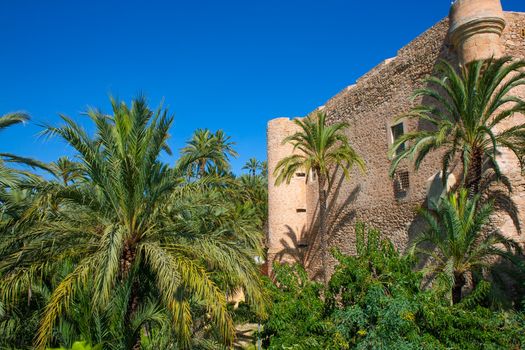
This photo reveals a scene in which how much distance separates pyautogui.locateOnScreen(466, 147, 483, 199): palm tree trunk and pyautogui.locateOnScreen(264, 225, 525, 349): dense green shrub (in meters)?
2.87

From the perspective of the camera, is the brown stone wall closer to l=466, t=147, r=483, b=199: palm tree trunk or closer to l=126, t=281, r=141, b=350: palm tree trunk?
l=466, t=147, r=483, b=199: palm tree trunk

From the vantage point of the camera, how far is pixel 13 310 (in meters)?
6.95

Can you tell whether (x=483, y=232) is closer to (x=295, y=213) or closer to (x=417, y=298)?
(x=417, y=298)

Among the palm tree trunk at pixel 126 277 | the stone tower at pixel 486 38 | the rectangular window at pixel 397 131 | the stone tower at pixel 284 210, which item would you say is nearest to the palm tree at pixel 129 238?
the palm tree trunk at pixel 126 277

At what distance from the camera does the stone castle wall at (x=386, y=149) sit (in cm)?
1102

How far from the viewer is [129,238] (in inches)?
233

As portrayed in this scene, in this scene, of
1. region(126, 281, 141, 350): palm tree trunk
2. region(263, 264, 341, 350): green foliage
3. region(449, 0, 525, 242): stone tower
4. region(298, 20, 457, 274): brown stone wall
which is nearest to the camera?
region(126, 281, 141, 350): palm tree trunk

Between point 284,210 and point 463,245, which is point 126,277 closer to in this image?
point 463,245

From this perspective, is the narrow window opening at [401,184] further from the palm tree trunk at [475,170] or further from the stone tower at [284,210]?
the stone tower at [284,210]

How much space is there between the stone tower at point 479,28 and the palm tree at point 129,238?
8631 mm

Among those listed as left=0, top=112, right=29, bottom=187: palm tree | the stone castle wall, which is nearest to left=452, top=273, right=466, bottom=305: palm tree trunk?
the stone castle wall

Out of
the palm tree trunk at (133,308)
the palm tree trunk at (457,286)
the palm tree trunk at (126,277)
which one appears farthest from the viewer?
the palm tree trunk at (457,286)

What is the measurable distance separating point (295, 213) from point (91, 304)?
14.0m

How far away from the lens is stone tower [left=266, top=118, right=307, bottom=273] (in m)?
18.5
